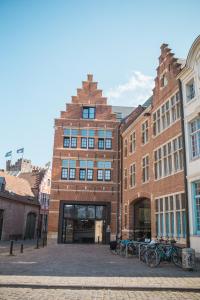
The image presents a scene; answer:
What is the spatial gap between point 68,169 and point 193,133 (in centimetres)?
1489

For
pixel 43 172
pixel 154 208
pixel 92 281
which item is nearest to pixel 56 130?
pixel 154 208

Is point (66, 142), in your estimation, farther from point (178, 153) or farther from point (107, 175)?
point (178, 153)

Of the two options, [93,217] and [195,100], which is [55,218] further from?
[195,100]

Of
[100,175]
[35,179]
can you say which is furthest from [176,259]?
[35,179]

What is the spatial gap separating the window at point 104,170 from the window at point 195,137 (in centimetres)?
1347

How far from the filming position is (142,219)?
71.5ft

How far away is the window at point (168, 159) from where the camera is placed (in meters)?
15.4

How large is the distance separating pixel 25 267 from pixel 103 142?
18.2 meters

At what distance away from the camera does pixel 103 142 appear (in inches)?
1089

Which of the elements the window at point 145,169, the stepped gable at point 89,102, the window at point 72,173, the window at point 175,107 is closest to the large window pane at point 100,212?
the window at point 72,173

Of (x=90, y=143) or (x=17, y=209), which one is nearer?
(x=90, y=143)

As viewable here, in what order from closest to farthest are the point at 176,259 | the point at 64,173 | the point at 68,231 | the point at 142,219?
1. the point at 176,259
2. the point at 142,219
3. the point at 68,231
4. the point at 64,173

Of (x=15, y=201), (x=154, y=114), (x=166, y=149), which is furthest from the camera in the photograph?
(x=15, y=201)

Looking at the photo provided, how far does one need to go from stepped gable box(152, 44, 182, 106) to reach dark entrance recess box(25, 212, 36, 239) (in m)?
23.3
